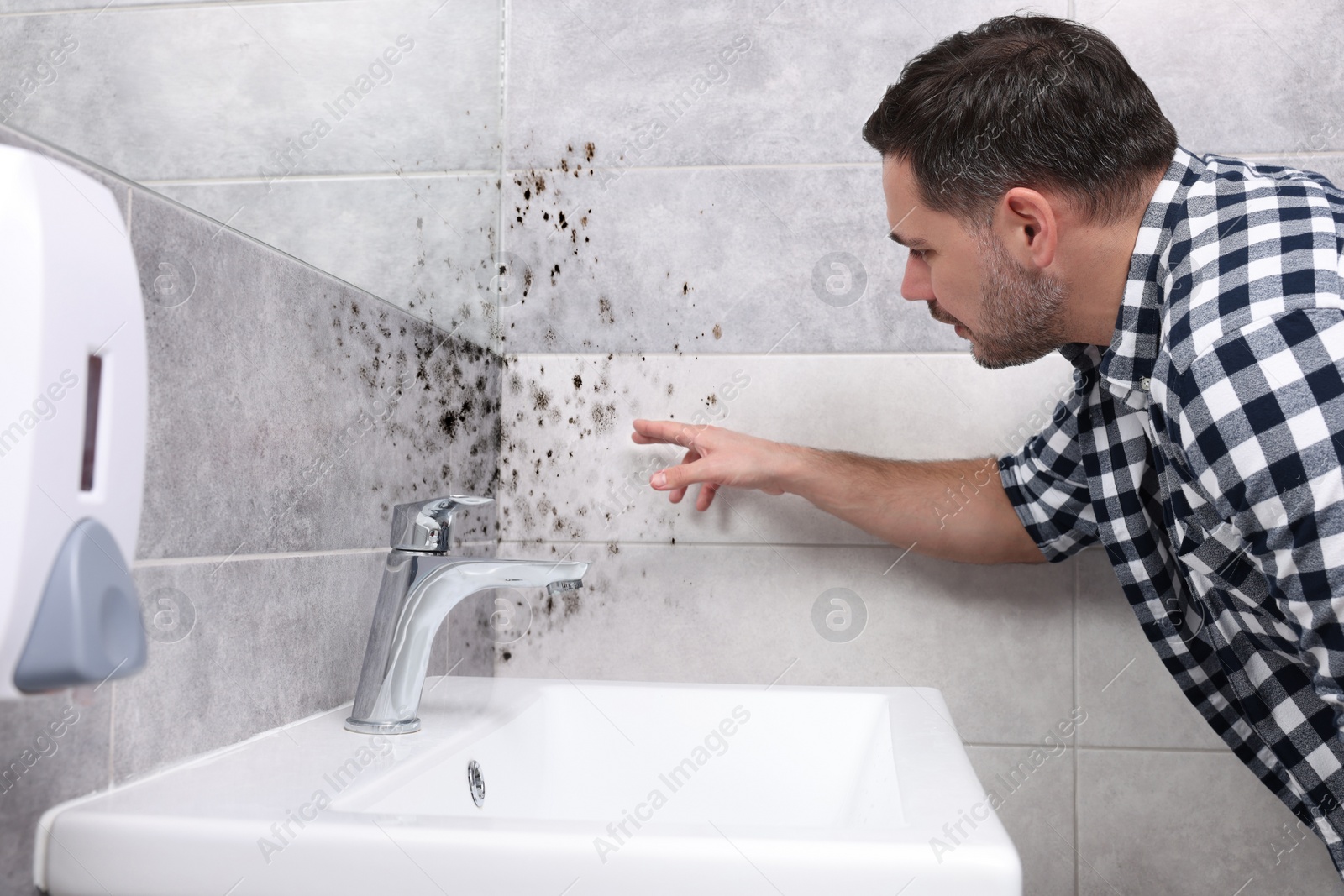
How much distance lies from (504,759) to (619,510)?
0.48 m

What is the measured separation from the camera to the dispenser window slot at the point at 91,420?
1.34 ft

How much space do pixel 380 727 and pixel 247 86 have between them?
52 centimetres

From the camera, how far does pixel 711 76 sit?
1338 millimetres

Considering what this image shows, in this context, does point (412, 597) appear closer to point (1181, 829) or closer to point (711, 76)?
point (711, 76)

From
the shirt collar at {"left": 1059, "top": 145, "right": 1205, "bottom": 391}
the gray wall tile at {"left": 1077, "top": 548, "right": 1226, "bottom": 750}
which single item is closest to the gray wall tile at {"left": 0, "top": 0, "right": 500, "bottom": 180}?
the shirt collar at {"left": 1059, "top": 145, "right": 1205, "bottom": 391}

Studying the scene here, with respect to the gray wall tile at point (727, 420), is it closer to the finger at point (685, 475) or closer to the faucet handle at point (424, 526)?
the finger at point (685, 475)

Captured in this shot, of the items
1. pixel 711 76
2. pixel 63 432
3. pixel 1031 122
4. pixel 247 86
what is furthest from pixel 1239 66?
pixel 63 432

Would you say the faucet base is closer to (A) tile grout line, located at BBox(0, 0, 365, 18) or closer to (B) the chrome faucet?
(B) the chrome faucet

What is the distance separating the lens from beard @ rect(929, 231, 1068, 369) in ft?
3.25

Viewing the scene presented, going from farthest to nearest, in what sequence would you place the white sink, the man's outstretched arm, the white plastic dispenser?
the man's outstretched arm → the white sink → the white plastic dispenser

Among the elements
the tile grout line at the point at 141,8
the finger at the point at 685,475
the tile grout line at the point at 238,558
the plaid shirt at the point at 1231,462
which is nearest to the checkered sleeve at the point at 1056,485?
the plaid shirt at the point at 1231,462

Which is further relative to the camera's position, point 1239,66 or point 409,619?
point 1239,66

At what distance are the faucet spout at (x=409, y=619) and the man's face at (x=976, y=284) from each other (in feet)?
1.73

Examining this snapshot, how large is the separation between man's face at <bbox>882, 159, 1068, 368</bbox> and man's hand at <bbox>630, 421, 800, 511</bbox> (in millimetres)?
249
